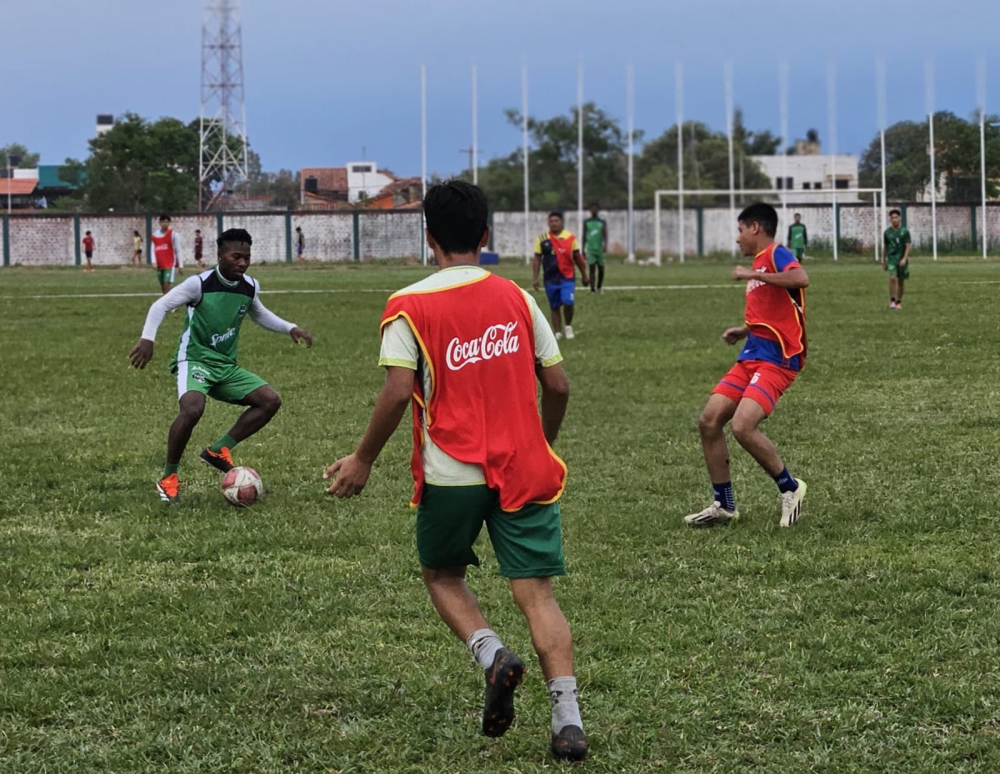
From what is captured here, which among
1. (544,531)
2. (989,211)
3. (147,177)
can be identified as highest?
(147,177)

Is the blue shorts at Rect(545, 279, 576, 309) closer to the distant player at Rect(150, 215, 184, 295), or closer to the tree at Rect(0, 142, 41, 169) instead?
the distant player at Rect(150, 215, 184, 295)

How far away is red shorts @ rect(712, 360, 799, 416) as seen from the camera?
25.3 ft

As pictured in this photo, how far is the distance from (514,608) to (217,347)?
3.69 meters

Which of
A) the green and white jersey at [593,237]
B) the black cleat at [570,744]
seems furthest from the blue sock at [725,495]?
the green and white jersey at [593,237]

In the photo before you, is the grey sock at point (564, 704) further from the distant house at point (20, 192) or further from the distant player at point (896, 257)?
the distant house at point (20, 192)

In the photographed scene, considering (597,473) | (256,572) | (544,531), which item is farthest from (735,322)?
(544,531)

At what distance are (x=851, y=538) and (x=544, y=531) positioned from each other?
3.41 metres

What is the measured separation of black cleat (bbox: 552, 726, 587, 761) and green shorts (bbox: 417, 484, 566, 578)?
0.51m

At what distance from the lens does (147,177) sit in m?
74.2

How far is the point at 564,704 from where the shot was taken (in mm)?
4207

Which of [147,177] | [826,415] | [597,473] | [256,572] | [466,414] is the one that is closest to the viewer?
[466,414]

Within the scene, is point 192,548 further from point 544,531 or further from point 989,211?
point 989,211

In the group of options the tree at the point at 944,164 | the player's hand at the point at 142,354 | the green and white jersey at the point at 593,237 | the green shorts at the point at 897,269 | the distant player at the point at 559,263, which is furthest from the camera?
the tree at the point at 944,164

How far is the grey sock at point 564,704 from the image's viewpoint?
4199mm
